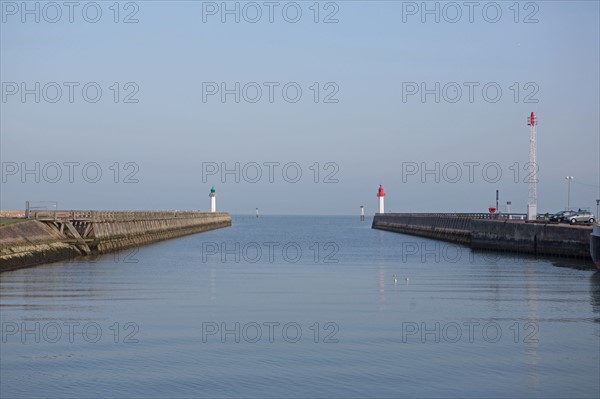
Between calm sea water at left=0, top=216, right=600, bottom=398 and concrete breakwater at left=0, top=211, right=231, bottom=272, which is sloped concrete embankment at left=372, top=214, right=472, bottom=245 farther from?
calm sea water at left=0, top=216, right=600, bottom=398

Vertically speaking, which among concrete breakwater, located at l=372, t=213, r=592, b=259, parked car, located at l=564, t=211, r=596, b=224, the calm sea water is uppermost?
parked car, located at l=564, t=211, r=596, b=224

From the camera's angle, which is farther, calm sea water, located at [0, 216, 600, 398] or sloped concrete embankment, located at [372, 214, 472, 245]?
sloped concrete embankment, located at [372, 214, 472, 245]

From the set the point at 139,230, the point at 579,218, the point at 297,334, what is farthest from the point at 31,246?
the point at 579,218

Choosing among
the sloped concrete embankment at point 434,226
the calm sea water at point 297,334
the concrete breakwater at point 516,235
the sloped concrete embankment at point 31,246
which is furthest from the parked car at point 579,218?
the sloped concrete embankment at point 31,246

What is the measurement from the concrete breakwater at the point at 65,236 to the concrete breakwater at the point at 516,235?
2621cm

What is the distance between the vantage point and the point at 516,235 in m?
59.2

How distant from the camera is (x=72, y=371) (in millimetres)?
17484

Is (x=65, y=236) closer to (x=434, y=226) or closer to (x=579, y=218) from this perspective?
(x=579, y=218)

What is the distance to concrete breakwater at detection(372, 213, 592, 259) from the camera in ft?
160

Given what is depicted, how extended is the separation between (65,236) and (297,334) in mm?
31313

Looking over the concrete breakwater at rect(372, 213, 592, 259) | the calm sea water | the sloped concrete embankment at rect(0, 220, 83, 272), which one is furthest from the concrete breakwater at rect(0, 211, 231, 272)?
the concrete breakwater at rect(372, 213, 592, 259)

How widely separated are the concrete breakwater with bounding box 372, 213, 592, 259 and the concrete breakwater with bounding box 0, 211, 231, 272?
2621 centimetres

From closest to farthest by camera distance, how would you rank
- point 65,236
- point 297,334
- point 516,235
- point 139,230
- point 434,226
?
point 297,334
point 65,236
point 516,235
point 139,230
point 434,226

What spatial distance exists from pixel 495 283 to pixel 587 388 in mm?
20197
